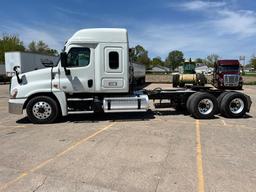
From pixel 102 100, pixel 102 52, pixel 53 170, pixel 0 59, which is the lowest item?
pixel 53 170

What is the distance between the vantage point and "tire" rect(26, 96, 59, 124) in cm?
913

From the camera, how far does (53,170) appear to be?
4.98 m

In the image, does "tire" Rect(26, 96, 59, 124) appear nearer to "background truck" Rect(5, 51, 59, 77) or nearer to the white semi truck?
the white semi truck

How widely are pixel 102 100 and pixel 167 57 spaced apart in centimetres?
13388

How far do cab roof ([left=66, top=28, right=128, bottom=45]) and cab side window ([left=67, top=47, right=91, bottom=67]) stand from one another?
0.30 metres

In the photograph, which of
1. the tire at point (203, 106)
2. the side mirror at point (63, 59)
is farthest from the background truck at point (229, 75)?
the side mirror at point (63, 59)

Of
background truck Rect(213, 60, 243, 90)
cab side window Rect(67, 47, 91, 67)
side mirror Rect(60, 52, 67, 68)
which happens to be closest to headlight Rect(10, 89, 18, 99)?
side mirror Rect(60, 52, 67, 68)

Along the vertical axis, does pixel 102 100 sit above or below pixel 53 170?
above

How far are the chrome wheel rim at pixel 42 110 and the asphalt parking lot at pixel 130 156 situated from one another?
1.58 feet

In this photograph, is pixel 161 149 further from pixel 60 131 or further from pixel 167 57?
pixel 167 57

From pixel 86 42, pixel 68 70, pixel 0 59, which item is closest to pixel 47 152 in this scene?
pixel 68 70

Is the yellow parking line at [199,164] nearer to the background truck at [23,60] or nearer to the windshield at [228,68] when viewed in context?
the windshield at [228,68]

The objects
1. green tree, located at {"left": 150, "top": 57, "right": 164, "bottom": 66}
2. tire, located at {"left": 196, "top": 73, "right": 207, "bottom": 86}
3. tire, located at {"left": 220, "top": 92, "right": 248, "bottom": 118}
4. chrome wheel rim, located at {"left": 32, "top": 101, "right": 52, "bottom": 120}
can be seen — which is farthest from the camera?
green tree, located at {"left": 150, "top": 57, "right": 164, "bottom": 66}

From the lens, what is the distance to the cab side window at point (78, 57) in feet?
30.4
